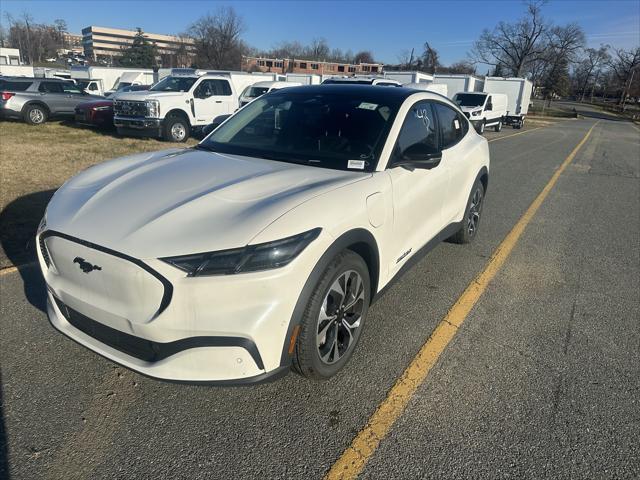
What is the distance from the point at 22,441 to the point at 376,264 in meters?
2.07

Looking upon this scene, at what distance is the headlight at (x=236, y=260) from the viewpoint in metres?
2.03

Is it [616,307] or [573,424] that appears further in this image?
[616,307]

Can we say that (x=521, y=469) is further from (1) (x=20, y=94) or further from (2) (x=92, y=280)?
(1) (x=20, y=94)

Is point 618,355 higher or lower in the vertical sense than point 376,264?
lower

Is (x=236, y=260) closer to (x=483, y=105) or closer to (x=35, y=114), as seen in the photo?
(x=35, y=114)

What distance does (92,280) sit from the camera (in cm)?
222

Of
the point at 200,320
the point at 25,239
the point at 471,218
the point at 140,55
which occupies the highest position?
the point at 140,55

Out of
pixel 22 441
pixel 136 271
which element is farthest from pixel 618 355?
pixel 22 441

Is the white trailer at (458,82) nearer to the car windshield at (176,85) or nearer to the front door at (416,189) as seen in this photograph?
the car windshield at (176,85)

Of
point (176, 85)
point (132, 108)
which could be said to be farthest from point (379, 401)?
point (176, 85)

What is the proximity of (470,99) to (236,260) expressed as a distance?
2432 cm

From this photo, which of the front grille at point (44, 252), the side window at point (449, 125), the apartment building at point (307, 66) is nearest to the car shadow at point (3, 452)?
the front grille at point (44, 252)

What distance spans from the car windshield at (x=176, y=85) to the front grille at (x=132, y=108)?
1115 millimetres

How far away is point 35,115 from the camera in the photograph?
15484 millimetres
